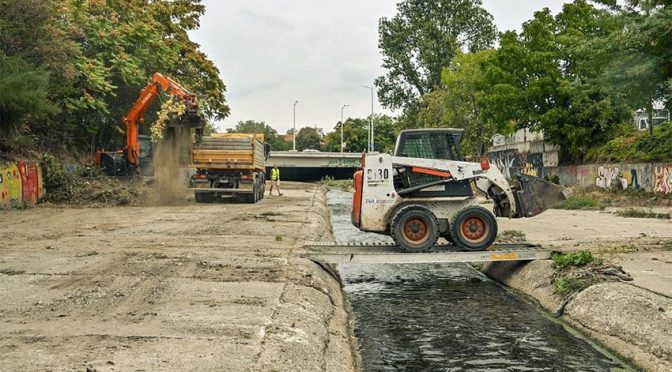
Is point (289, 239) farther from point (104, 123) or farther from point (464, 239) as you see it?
point (104, 123)

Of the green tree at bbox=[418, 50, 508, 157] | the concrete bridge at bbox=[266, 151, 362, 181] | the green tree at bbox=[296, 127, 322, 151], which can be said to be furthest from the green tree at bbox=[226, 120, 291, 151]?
the green tree at bbox=[418, 50, 508, 157]

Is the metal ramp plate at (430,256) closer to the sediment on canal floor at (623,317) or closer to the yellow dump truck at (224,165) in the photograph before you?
the sediment on canal floor at (623,317)

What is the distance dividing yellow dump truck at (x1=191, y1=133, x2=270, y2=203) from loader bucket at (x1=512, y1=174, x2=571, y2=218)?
17.3 metres

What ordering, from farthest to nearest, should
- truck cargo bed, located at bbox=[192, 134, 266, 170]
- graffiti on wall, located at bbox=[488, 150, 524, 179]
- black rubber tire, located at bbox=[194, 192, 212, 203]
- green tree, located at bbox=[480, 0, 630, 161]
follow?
1. graffiti on wall, located at bbox=[488, 150, 524, 179]
2. green tree, located at bbox=[480, 0, 630, 161]
3. black rubber tire, located at bbox=[194, 192, 212, 203]
4. truck cargo bed, located at bbox=[192, 134, 266, 170]

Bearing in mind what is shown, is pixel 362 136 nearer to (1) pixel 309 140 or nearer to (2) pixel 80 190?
(1) pixel 309 140

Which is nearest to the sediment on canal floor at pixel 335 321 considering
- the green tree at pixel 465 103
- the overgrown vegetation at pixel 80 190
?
the overgrown vegetation at pixel 80 190

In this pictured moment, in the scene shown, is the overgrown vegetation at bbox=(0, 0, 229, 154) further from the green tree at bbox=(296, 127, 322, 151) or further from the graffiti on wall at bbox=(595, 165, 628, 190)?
the green tree at bbox=(296, 127, 322, 151)

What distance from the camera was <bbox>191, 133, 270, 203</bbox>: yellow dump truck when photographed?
93.0 feet

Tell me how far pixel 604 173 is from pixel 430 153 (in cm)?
2271

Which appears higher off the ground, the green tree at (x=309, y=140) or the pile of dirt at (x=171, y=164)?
the green tree at (x=309, y=140)

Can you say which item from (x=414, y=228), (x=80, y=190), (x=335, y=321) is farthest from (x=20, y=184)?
(x=335, y=321)

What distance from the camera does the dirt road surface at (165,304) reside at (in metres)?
6.10

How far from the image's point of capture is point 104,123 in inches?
1455

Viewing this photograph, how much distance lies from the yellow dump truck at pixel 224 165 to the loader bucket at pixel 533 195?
681 inches
